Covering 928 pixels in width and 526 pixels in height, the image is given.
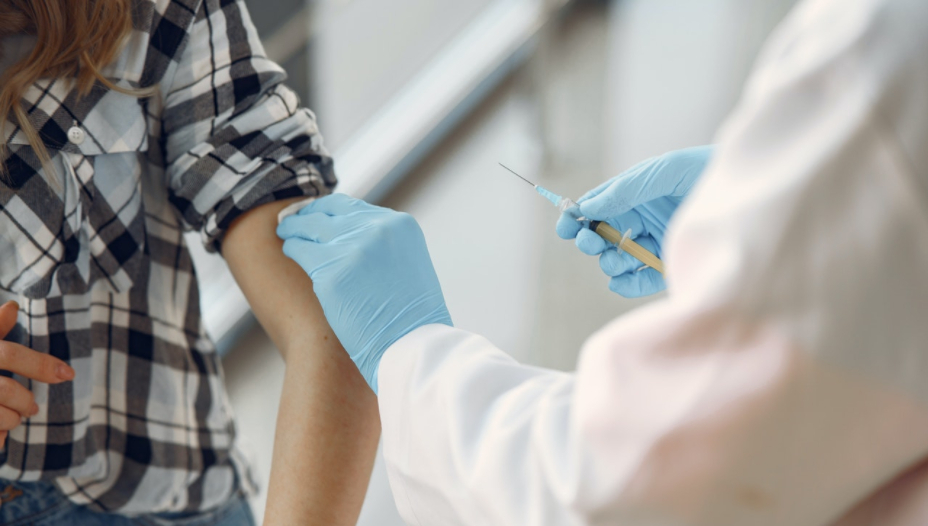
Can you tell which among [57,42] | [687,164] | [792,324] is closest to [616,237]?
[687,164]

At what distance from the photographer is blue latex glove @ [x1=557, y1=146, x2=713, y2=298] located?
41.4 inches

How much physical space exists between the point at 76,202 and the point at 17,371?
0.19 metres

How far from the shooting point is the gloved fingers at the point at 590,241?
Result: 3.51 ft

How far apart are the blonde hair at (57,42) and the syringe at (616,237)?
0.49m

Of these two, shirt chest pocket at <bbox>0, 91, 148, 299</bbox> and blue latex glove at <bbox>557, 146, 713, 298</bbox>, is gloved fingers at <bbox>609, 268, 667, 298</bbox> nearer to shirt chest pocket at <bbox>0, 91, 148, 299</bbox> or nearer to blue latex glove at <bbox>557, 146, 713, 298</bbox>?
blue latex glove at <bbox>557, 146, 713, 298</bbox>

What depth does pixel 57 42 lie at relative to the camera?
78 cm

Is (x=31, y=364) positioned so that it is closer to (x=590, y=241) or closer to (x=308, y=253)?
(x=308, y=253)

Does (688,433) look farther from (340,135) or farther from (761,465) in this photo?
(340,135)

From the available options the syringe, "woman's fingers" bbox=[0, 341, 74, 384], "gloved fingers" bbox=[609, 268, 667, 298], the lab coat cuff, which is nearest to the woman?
"woman's fingers" bbox=[0, 341, 74, 384]

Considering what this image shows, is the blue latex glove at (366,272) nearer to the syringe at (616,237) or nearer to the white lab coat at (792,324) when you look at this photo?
the syringe at (616,237)

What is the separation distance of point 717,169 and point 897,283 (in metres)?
0.12

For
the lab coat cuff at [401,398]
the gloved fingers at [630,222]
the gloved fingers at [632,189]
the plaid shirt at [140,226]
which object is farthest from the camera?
the gloved fingers at [630,222]

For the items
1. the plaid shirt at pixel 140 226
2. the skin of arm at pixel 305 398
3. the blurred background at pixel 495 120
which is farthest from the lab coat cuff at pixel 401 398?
the blurred background at pixel 495 120

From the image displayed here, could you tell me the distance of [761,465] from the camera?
479 millimetres
